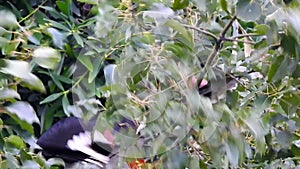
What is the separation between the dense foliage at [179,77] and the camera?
2.82 feet

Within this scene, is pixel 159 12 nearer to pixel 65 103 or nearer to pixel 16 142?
pixel 16 142

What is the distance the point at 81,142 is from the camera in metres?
1.02

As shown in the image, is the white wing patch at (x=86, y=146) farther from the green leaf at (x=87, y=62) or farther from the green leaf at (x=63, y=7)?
the green leaf at (x=63, y=7)

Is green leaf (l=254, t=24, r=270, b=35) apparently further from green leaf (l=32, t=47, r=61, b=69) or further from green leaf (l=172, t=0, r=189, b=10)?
green leaf (l=32, t=47, r=61, b=69)

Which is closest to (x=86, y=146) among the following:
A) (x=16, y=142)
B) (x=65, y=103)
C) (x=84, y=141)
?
(x=84, y=141)

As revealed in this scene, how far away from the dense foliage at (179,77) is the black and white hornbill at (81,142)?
2 centimetres

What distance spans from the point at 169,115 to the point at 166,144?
6cm

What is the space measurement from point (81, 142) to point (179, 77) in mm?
231

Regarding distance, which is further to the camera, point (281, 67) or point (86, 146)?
point (86, 146)

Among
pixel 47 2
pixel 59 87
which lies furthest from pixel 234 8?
pixel 47 2

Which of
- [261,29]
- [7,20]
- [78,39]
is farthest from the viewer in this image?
[78,39]

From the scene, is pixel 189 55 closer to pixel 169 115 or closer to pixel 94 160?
pixel 169 115

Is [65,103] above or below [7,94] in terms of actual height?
below

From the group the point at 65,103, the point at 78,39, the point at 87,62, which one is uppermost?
the point at 87,62
